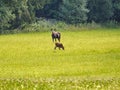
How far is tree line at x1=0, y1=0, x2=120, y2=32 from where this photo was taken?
76875mm

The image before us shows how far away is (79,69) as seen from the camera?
76.2ft

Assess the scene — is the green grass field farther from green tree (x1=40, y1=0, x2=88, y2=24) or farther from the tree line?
green tree (x1=40, y1=0, x2=88, y2=24)

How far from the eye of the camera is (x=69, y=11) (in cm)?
8438

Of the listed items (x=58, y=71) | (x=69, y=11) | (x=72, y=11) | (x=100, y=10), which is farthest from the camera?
(x=100, y=10)

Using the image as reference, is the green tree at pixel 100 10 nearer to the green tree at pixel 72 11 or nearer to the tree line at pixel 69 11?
the tree line at pixel 69 11

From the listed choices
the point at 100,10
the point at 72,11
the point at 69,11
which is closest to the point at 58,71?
the point at 72,11

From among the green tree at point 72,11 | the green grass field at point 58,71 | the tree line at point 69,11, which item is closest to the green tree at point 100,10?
the tree line at point 69,11

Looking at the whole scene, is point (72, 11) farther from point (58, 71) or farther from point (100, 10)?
point (58, 71)

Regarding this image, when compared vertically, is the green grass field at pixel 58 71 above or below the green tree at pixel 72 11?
above

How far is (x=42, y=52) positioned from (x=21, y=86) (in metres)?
19.7

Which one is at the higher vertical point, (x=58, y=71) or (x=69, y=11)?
(x=58, y=71)

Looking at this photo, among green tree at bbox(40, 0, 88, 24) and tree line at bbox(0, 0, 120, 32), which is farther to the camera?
green tree at bbox(40, 0, 88, 24)

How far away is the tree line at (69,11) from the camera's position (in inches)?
3027

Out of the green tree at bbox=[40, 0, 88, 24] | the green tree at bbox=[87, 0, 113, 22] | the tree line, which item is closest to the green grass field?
the tree line
